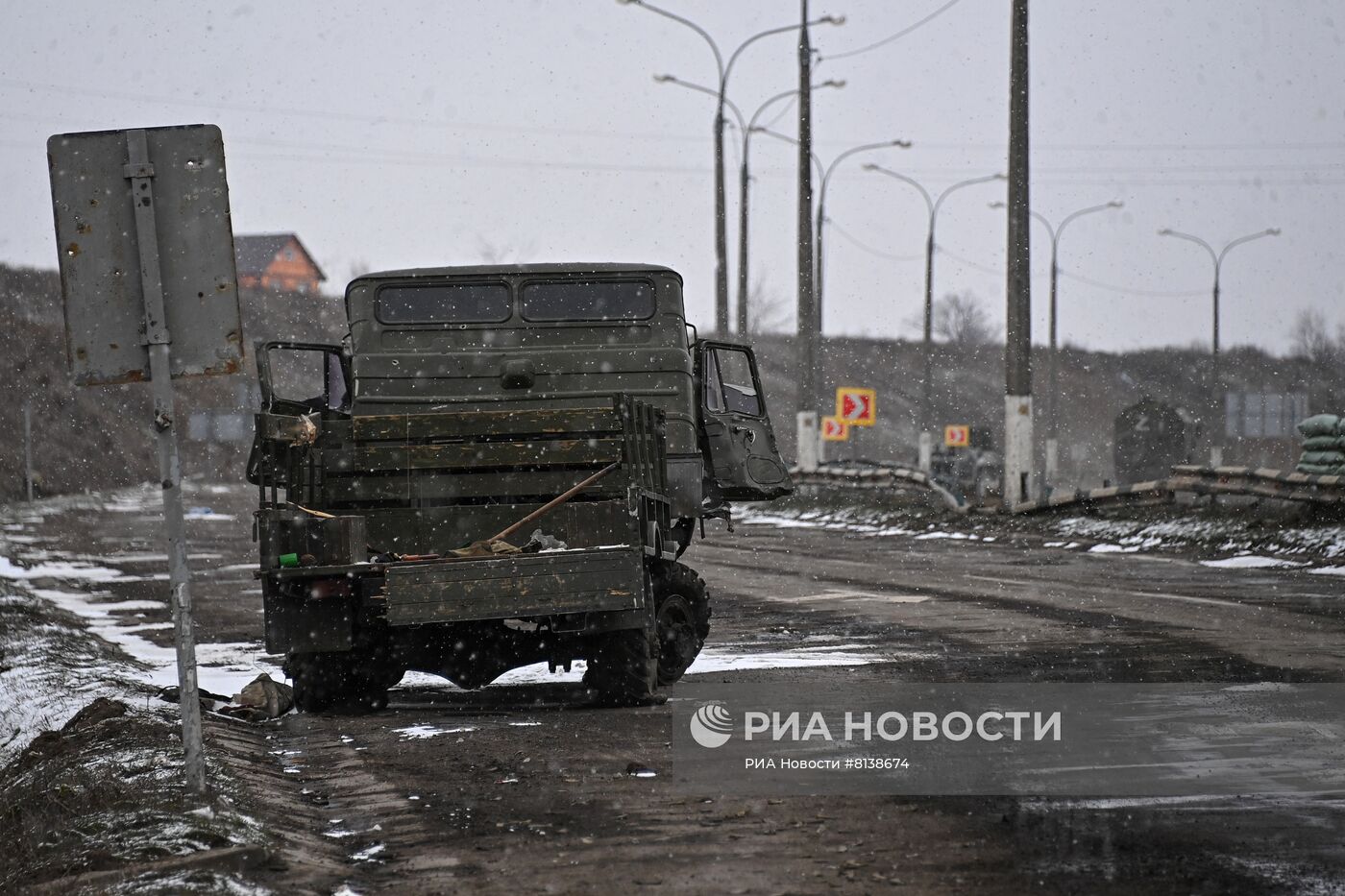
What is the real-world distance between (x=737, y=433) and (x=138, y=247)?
6127 millimetres

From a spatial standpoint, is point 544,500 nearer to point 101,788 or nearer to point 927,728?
point 927,728

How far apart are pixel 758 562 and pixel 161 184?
646 inches

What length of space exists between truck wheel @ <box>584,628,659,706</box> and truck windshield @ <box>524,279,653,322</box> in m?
2.91

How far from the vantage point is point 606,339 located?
11938 millimetres

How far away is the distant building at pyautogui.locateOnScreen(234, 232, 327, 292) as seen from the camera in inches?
5458

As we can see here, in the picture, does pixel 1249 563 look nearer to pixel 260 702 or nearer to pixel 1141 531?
pixel 1141 531

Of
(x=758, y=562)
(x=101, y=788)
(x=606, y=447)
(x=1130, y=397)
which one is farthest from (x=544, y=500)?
(x=1130, y=397)

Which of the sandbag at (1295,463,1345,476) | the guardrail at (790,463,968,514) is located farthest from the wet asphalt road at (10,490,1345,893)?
the guardrail at (790,463,968,514)

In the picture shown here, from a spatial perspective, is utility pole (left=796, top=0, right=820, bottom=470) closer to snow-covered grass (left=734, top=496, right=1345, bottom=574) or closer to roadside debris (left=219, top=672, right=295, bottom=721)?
snow-covered grass (left=734, top=496, right=1345, bottom=574)

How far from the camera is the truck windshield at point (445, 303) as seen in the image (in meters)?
12.0

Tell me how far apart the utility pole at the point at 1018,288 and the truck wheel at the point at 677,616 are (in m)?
18.0

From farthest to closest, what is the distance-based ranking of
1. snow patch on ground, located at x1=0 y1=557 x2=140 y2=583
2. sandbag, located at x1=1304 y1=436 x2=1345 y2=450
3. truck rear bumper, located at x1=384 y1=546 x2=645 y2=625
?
sandbag, located at x1=1304 y1=436 x2=1345 y2=450 → snow patch on ground, located at x1=0 y1=557 x2=140 y2=583 → truck rear bumper, located at x1=384 y1=546 x2=645 y2=625

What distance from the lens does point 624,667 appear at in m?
A: 9.82

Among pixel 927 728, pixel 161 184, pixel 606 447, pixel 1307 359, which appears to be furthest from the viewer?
pixel 1307 359
